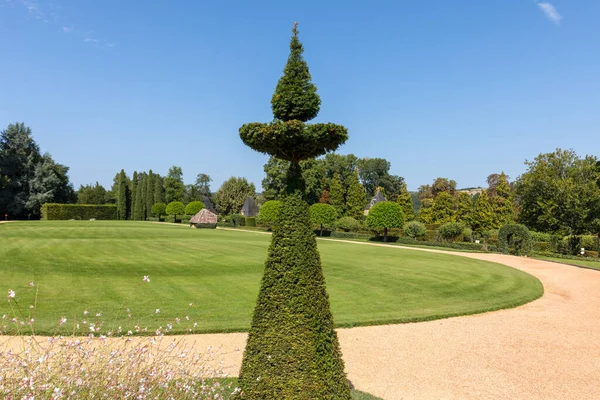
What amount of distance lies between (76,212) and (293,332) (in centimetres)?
5974

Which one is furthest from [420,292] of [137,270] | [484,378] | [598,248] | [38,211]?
[38,211]

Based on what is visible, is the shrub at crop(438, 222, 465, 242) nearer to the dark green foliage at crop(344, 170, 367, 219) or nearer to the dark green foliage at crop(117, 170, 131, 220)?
the dark green foliage at crop(344, 170, 367, 219)

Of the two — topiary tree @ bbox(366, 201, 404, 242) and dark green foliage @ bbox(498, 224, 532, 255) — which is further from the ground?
topiary tree @ bbox(366, 201, 404, 242)

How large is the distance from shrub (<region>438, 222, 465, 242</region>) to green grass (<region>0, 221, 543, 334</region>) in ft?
52.8

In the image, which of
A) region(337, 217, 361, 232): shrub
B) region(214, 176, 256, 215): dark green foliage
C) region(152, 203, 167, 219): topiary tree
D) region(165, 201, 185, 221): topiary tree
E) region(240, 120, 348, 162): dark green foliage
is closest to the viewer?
region(240, 120, 348, 162): dark green foliage

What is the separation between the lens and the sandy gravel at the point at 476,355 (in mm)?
6512

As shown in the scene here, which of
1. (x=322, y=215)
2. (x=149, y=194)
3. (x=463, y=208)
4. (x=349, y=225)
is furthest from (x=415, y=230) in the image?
(x=149, y=194)

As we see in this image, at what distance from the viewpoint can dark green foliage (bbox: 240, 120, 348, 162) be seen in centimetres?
507

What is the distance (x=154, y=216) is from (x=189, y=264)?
57.4 meters

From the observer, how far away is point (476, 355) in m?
8.09

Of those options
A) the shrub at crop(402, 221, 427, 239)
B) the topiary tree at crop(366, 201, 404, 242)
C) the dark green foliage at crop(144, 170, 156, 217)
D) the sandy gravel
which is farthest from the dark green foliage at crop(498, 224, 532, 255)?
the dark green foliage at crop(144, 170, 156, 217)

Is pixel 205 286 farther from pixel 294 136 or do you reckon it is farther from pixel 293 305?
Result: pixel 294 136

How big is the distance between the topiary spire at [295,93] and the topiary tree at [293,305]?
0.6 inches

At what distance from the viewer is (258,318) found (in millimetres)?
4984
